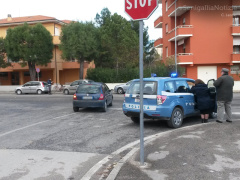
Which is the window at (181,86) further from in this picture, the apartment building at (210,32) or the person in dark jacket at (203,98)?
the apartment building at (210,32)

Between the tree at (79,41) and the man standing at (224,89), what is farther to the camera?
Answer: the tree at (79,41)

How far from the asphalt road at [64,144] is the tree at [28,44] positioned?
24.7 m

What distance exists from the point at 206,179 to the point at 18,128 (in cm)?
698

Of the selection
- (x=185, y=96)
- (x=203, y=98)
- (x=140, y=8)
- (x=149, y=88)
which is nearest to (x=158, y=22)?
(x=185, y=96)

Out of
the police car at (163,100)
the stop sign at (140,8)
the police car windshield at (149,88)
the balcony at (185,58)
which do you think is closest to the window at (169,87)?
the police car at (163,100)

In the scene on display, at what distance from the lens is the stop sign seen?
15.1 ft

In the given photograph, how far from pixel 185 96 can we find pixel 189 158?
163 inches

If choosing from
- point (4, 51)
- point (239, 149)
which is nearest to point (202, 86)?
point (239, 149)

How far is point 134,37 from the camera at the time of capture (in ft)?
120

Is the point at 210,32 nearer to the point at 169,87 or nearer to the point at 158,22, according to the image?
the point at 158,22

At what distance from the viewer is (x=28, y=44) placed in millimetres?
34531

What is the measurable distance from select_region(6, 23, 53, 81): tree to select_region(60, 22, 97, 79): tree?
3.05m

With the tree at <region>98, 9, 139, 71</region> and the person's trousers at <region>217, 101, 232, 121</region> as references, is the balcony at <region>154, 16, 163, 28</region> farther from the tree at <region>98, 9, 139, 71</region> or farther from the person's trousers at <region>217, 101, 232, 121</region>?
the person's trousers at <region>217, 101, 232, 121</region>

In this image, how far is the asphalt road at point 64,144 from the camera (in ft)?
16.0
